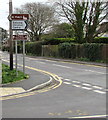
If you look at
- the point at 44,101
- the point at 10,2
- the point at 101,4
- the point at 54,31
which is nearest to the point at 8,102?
the point at 44,101

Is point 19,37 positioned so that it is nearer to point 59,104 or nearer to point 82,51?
point 59,104

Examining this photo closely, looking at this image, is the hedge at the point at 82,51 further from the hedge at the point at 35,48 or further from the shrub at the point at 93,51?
the hedge at the point at 35,48

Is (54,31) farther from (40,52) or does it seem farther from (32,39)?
(40,52)

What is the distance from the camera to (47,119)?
19.9 ft

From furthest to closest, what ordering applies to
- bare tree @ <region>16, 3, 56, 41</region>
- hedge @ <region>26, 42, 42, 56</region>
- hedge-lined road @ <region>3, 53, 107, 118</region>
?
bare tree @ <region>16, 3, 56, 41</region> → hedge @ <region>26, 42, 42, 56</region> → hedge-lined road @ <region>3, 53, 107, 118</region>

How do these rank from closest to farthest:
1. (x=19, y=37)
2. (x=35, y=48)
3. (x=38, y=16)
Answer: (x=19, y=37) < (x=35, y=48) < (x=38, y=16)

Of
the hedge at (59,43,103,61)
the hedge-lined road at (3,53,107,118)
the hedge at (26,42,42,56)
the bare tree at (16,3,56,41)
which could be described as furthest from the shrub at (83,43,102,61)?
the bare tree at (16,3,56,41)

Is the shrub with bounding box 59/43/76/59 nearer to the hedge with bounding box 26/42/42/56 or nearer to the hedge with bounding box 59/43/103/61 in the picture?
the hedge with bounding box 59/43/103/61

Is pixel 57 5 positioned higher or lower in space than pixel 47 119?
higher

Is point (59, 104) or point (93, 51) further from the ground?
point (93, 51)

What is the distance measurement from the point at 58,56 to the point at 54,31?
73.8 feet

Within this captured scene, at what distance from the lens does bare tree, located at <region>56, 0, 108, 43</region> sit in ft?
119

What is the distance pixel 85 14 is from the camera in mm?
37750

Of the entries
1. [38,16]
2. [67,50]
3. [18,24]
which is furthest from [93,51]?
[38,16]
